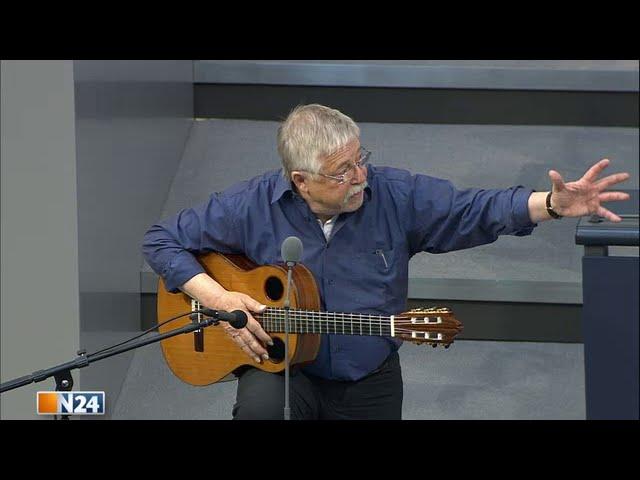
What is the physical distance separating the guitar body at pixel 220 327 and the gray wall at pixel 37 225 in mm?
678

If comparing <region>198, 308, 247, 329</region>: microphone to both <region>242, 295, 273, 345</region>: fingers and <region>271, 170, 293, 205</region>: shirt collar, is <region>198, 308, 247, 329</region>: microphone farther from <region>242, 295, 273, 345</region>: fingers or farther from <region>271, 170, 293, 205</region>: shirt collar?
A: <region>271, 170, 293, 205</region>: shirt collar

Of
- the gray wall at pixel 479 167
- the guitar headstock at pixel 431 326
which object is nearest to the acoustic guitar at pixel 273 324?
the guitar headstock at pixel 431 326

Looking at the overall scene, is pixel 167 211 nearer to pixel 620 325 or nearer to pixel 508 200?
pixel 508 200

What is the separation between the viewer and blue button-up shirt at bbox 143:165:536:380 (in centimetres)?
347

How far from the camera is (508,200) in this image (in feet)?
10.9

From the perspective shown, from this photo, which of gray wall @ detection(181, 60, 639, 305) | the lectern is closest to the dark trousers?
the lectern

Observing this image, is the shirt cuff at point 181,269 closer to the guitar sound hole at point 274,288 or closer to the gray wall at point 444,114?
the guitar sound hole at point 274,288

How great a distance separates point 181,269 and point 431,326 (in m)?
0.73

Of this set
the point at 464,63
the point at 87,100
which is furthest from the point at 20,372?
the point at 464,63

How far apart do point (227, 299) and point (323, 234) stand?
30 centimetres

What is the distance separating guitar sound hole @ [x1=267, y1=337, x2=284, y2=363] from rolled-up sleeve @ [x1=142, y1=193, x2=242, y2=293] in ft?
0.95

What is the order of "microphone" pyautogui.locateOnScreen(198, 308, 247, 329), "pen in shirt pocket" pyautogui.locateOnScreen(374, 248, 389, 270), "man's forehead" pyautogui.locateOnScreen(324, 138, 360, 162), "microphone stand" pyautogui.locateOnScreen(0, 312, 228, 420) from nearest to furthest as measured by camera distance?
"microphone stand" pyautogui.locateOnScreen(0, 312, 228, 420) → "microphone" pyautogui.locateOnScreen(198, 308, 247, 329) → "man's forehead" pyautogui.locateOnScreen(324, 138, 360, 162) → "pen in shirt pocket" pyautogui.locateOnScreen(374, 248, 389, 270)

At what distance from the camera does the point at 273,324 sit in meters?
3.47

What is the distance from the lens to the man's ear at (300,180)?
11.3 feet
